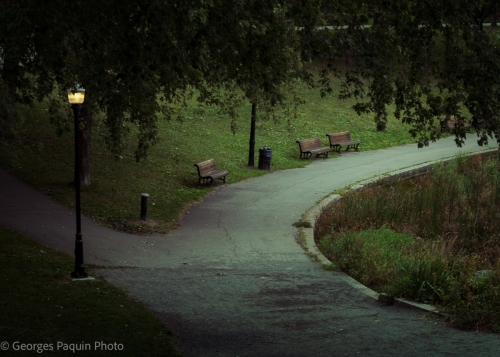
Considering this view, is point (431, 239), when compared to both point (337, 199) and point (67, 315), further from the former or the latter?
point (67, 315)

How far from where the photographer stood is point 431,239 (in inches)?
669

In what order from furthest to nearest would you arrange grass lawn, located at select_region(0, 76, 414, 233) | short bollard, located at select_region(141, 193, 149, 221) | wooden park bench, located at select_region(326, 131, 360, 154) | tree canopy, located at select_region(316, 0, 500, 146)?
1. wooden park bench, located at select_region(326, 131, 360, 154)
2. grass lawn, located at select_region(0, 76, 414, 233)
3. short bollard, located at select_region(141, 193, 149, 221)
4. tree canopy, located at select_region(316, 0, 500, 146)

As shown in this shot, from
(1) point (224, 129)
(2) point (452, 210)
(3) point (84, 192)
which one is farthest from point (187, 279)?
(1) point (224, 129)

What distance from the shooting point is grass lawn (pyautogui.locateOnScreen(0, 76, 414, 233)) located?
1850cm

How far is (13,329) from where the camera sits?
9359 mm

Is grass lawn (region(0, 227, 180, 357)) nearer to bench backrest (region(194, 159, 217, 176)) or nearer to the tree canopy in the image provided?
the tree canopy

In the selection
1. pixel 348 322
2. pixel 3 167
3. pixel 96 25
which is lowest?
pixel 348 322

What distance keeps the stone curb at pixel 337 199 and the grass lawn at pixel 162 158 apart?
3.36m

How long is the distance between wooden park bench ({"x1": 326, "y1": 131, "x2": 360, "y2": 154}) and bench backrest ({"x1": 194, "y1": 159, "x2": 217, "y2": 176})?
25.3 ft

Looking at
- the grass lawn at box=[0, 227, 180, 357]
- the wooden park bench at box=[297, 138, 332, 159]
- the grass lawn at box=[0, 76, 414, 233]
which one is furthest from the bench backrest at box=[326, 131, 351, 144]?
the grass lawn at box=[0, 227, 180, 357]

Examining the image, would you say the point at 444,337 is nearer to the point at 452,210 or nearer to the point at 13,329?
the point at 13,329

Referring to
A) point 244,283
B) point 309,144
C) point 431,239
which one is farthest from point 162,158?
point 244,283

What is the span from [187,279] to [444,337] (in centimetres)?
488

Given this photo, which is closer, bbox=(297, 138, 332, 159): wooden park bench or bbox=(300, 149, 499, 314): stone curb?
bbox=(300, 149, 499, 314): stone curb
